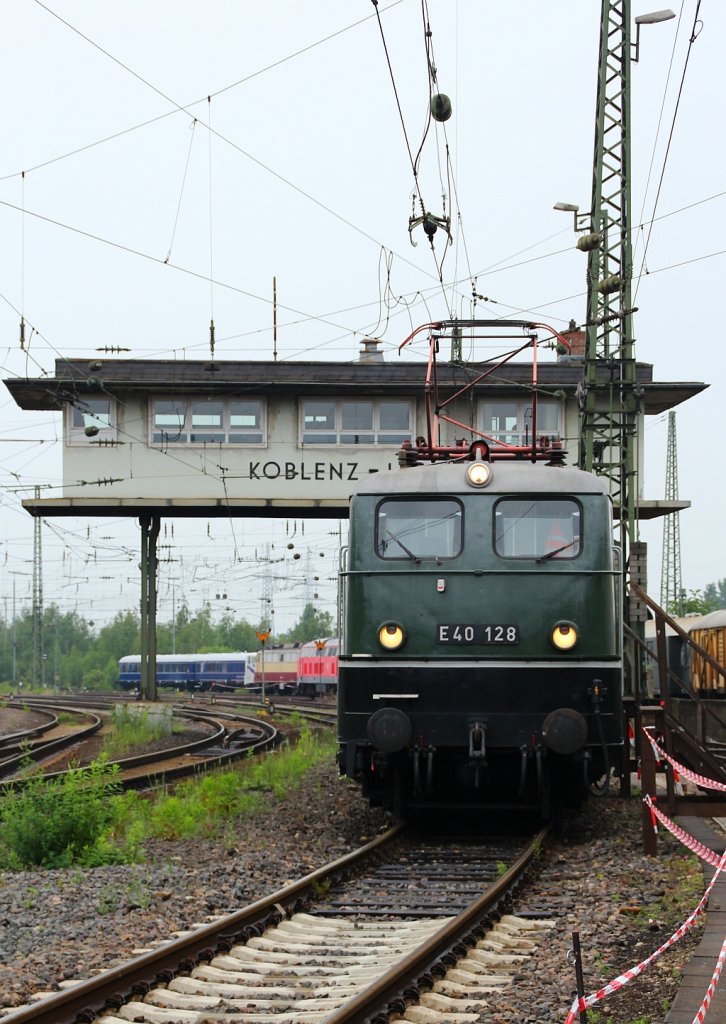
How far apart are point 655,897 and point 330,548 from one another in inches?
1991

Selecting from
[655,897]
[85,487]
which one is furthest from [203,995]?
[85,487]

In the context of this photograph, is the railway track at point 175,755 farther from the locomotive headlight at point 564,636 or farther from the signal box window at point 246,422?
the locomotive headlight at point 564,636

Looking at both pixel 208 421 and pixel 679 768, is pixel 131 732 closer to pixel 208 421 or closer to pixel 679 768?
pixel 208 421

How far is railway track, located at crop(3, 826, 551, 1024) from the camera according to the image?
18.9ft

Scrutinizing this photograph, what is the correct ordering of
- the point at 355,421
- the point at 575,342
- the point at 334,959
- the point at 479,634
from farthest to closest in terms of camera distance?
the point at 575,342, the point at 355,421, the point at 479,634, the point at 334,959

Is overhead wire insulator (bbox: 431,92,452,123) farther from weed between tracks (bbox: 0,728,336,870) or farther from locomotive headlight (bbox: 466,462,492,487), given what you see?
weed between tracks (bbox: 0,728,336,870)

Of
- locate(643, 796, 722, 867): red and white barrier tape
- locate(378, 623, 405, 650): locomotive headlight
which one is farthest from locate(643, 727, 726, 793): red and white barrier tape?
locate(378, 623, 405, 650): locomotive headlight

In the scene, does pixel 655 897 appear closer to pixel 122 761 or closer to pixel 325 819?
pixel 325 819

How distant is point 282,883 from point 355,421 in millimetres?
18905

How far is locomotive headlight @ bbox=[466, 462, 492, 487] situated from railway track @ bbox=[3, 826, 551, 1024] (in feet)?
11.3

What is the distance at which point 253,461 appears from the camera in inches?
1071

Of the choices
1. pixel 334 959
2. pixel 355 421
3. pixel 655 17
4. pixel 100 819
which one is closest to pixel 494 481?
pixel 100 819

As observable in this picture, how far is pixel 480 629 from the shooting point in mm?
10758

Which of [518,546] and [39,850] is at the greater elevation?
[518,546]
